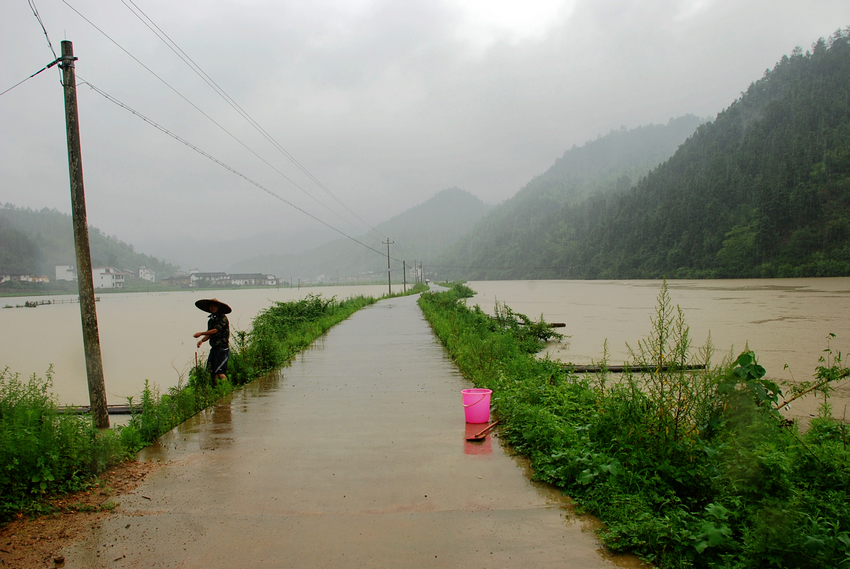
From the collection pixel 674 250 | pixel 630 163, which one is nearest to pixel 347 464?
pixel 674 250

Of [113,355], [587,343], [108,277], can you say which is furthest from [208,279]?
[587,343]

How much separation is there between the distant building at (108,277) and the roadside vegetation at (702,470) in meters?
101

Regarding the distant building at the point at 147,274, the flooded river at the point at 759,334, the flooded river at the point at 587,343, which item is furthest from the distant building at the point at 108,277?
the flooded river at the point at 759,334

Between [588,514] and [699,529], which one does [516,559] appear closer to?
[588,514]

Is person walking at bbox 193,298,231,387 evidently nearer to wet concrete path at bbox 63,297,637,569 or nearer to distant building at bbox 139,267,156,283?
wet concrete path at bbox 63,297,637,569

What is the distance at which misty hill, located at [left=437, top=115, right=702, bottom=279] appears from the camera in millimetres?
133250

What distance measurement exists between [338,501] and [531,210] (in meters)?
157

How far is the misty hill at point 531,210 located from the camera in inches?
5246

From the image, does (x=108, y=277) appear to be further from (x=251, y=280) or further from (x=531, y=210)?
(x=531, y=210)

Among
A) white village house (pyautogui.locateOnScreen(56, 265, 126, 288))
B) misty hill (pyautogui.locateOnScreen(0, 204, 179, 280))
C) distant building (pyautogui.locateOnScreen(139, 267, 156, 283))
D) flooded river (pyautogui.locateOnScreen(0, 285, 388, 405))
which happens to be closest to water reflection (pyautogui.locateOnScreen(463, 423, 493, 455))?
flooded river (pyautogui.locateOnScreen(0, 285, 388, 405))

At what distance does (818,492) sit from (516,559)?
1.93m

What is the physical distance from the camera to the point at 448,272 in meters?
158

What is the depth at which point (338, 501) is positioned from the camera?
383cm

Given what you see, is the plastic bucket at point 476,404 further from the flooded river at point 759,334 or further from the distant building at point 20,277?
the distant building at point 20,277
